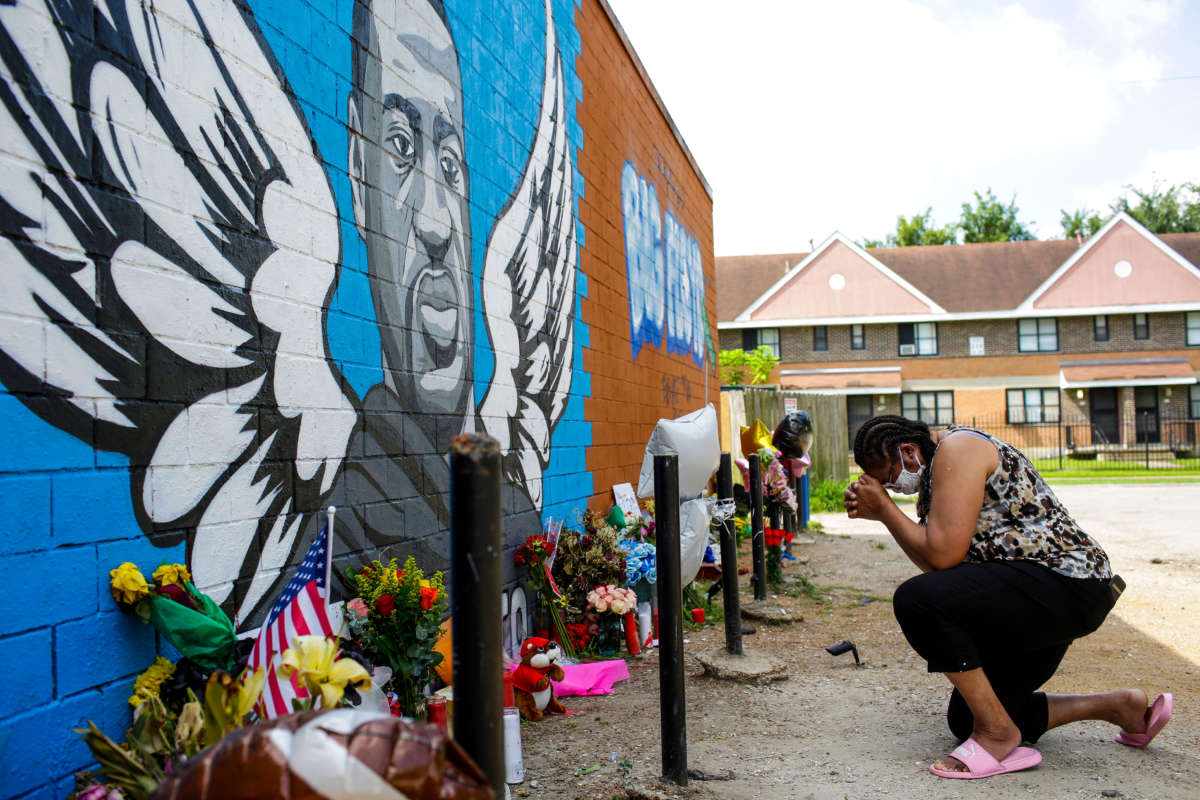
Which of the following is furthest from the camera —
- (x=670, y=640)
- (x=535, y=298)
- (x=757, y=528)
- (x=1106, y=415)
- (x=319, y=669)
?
(x=1106, y=415)

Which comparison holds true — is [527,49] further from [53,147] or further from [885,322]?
[885,322]

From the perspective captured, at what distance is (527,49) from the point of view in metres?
6.05

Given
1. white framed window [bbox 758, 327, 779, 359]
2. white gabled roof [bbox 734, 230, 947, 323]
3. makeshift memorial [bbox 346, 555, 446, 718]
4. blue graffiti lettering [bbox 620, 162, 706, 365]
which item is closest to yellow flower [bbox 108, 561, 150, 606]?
makeshift memorial [bbox 346, 555, 446, 718]

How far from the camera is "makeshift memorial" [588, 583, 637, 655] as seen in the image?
561 centimetres

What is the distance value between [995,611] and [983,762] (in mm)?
589

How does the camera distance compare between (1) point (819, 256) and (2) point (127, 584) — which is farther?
(1) point (819, 256)

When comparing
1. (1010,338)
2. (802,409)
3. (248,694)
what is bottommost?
(248,694)

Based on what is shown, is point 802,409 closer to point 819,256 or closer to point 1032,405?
point 819,256

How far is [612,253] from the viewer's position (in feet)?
26.1

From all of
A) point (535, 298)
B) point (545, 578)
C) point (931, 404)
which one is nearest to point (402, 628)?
point (545, 578)

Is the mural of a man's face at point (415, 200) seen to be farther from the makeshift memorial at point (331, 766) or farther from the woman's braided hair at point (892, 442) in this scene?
the makeshift memorial at point (331, 766)

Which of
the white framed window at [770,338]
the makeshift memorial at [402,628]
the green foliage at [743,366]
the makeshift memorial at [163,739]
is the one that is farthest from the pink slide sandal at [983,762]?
the white framed window at [770,338]

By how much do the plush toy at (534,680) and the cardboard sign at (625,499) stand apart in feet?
9.69

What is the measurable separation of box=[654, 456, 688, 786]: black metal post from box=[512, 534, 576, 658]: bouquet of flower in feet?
6.63
